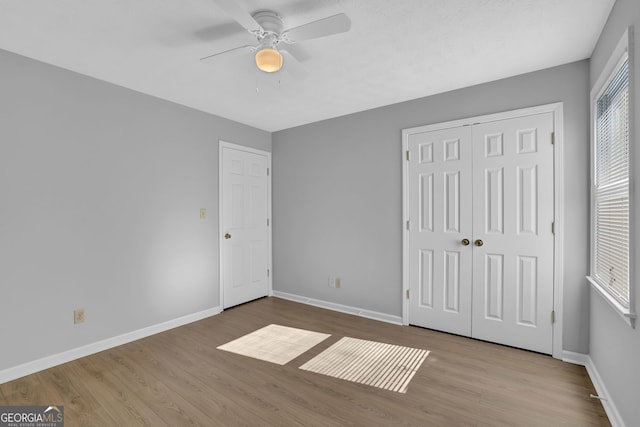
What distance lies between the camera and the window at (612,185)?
1753 millimetres

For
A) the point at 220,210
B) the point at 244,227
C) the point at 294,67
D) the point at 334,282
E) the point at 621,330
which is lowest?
the point at 334,282

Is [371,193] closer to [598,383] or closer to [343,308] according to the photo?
[343,308]

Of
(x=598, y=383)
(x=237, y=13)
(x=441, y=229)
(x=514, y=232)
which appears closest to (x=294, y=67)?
(x=237, y=13)

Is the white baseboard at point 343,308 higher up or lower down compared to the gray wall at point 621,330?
lower down

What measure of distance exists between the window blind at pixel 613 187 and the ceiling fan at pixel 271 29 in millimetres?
1610

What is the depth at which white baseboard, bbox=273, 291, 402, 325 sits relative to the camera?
11.7 feet

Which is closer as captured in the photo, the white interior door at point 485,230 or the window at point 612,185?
the window at point 612,185

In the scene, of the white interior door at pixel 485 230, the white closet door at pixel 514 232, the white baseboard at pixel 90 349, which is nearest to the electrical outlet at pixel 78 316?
the white baseboard at pixel 90 349

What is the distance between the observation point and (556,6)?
1.86 metres

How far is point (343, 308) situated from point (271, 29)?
3.16 m

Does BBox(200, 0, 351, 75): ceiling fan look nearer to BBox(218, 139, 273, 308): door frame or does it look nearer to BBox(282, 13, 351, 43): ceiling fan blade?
BBox(282, 13, 351, 43): ceiling fan blade

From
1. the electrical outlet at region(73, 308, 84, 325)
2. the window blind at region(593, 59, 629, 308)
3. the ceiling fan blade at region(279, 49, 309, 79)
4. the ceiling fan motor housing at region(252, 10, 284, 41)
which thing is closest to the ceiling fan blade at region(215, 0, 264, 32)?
the ceiling fan motor housing at region(252, 10, 284, 41)

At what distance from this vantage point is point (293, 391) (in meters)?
2.20

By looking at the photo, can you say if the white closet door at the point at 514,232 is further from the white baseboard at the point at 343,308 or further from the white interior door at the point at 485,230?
the white baseboard at the point at 343,308
